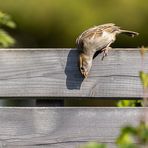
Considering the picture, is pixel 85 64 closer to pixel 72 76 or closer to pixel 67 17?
pixel 72 76

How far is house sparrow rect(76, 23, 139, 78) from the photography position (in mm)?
3874

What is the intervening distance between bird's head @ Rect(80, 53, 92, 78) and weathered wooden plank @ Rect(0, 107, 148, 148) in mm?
207

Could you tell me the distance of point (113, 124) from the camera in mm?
3920

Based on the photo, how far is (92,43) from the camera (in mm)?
4109

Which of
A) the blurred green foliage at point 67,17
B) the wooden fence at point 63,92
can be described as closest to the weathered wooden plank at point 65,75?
the wooden fence at point 63,92

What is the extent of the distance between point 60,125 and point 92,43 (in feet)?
1.72

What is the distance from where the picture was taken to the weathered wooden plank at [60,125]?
391 centimetres

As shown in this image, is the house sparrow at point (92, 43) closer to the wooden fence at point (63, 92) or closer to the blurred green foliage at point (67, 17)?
the wooden fence at point (63, 92)

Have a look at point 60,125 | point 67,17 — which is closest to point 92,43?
point 60,125

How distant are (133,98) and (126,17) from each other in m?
7.84

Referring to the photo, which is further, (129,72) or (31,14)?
(31,14)

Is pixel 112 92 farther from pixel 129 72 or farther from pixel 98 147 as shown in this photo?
pixel 98 147

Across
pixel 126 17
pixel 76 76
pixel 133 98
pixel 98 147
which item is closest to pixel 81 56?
pixel 76 76

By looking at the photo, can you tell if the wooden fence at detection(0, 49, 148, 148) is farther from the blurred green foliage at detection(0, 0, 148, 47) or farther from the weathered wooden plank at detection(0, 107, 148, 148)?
the blurred green foliage at detection(0, 0, 148, 47)
